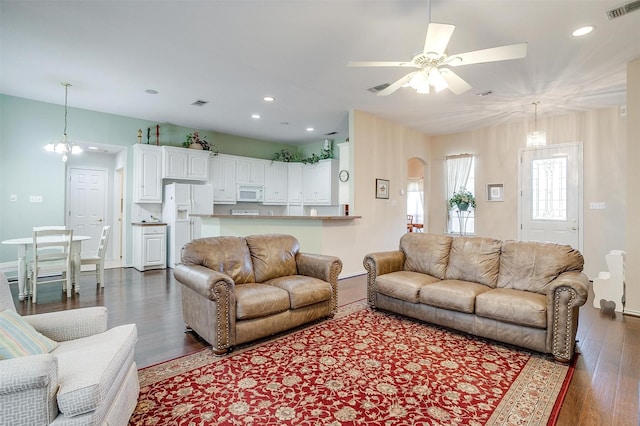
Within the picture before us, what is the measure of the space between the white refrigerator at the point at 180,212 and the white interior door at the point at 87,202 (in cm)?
175

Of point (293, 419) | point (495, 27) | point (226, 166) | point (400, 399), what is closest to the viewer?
point (293, 419)

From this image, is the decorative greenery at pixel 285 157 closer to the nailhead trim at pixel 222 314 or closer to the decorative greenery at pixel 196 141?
the decorative greenery at pixel 196 141

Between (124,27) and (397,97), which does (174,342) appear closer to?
(124,27)

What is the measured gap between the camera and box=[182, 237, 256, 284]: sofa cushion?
3.05m

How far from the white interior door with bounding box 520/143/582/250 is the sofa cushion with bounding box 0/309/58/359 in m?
7.08

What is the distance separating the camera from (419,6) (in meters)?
2.69

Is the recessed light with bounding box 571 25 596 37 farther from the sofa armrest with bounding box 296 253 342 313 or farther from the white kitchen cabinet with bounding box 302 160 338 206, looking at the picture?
the white kitchen cabinet with bounding box 302 160 338 206

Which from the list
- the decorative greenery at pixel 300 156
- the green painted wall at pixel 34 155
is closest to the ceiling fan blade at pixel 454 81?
the decorative greenery at pixel 300 156

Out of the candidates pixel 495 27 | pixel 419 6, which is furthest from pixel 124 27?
pixel 495 27

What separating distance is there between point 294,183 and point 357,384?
675 cm

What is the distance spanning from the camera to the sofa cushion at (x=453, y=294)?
2.91 metres

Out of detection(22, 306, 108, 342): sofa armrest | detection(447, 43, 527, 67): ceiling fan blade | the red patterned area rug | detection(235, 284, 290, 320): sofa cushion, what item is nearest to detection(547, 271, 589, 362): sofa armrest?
the red patterned area rug

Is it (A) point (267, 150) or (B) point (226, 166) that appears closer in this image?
(B) point (226, 166)

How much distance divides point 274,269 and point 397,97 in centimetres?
329
